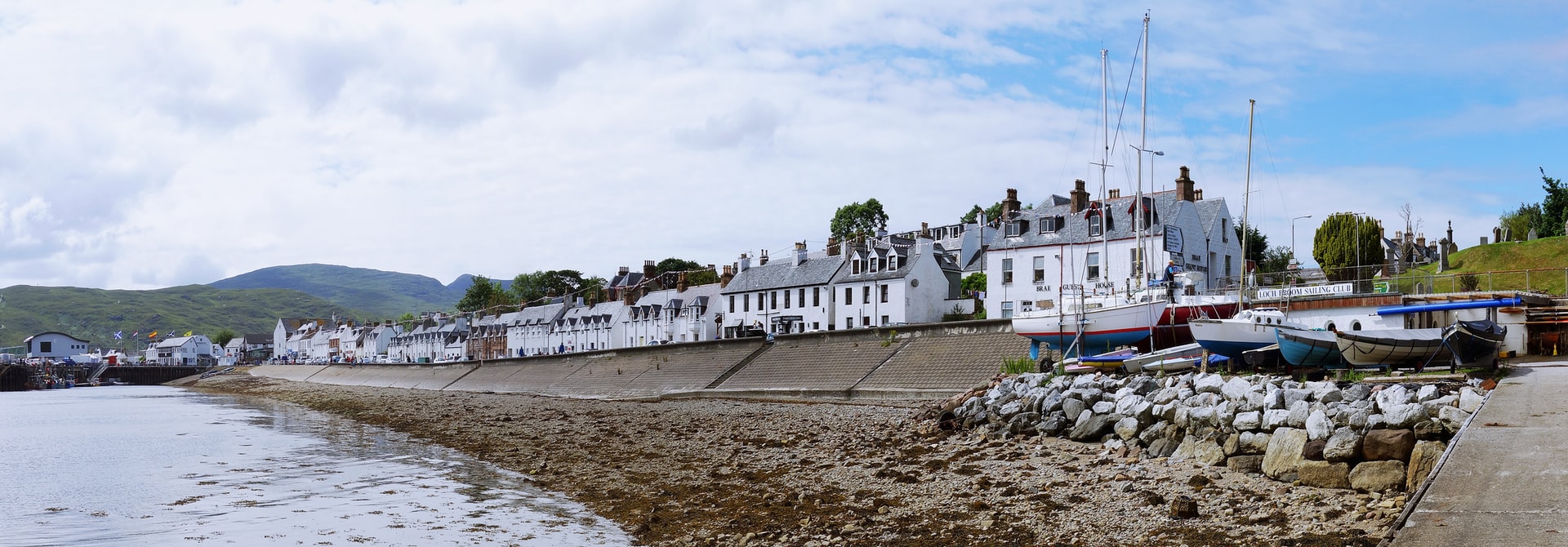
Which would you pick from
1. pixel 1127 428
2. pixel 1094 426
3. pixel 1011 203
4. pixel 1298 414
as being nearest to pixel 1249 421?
pixel 1298 414

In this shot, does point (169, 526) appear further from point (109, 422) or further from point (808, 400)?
point (109, 422)

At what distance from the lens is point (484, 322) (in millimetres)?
125625

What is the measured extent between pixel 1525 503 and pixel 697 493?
41.4 ft

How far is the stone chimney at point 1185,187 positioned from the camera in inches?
2151

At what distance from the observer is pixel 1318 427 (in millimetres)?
14414

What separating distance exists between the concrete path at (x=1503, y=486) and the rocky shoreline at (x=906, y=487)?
1.07 m

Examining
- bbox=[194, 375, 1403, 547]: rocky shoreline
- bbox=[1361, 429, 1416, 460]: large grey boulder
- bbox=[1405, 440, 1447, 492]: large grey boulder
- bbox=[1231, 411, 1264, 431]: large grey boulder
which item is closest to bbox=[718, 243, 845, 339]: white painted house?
bbox=[194, 375, 1403, 547]: rocky shoreline

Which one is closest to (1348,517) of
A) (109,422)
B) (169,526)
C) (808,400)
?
(169,526)

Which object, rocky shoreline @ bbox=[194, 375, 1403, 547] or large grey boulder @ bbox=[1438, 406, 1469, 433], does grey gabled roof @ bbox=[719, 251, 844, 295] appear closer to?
rocky shoreline @ bbox=[194, 375, 1403, 547]

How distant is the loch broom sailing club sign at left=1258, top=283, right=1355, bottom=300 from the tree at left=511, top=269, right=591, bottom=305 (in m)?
103

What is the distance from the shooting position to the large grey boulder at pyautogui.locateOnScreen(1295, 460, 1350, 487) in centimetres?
1348

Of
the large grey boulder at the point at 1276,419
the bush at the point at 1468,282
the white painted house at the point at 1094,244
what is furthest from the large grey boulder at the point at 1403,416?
the white painted house at the point at 1094,244

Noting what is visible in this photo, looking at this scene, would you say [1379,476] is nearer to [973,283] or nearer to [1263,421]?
[1263,421]

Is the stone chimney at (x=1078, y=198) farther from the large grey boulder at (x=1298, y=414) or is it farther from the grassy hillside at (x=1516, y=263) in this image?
the large grey boulder at (x=1298, y=414)
